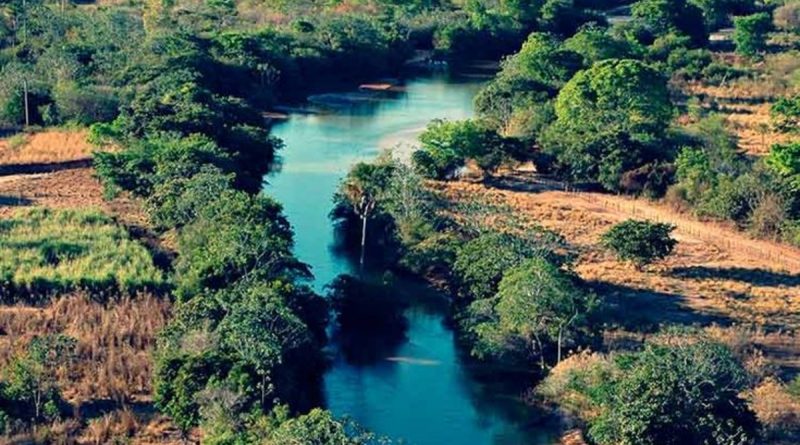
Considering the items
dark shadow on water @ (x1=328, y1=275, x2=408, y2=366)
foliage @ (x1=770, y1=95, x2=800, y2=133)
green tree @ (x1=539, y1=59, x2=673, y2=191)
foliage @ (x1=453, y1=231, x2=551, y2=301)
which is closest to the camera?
dark shadow on water @ (x1=328, y1=275, x2=408, y2=366)

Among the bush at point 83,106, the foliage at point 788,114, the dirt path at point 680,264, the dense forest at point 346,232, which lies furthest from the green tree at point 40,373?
the foliage at point 788,114

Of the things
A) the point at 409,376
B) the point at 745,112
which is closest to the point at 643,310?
the point at 409,376

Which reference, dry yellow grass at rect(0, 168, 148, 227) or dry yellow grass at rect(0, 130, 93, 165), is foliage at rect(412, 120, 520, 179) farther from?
dry yellow grass at rect(0, 130, 93, 165)

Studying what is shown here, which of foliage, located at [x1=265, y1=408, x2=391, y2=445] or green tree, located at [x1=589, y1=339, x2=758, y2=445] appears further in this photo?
green tree, located at [x1=589, y1=339, x2=758, y2=445]

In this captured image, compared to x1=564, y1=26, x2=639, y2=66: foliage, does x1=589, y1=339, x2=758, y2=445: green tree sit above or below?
below

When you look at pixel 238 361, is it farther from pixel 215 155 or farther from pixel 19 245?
pixel 215 155

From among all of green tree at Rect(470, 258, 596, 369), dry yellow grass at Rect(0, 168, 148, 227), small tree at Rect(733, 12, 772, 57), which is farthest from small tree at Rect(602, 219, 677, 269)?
small tree at Rect(733, 12, 772, 57)

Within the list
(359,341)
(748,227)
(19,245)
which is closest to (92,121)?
(19,245)
